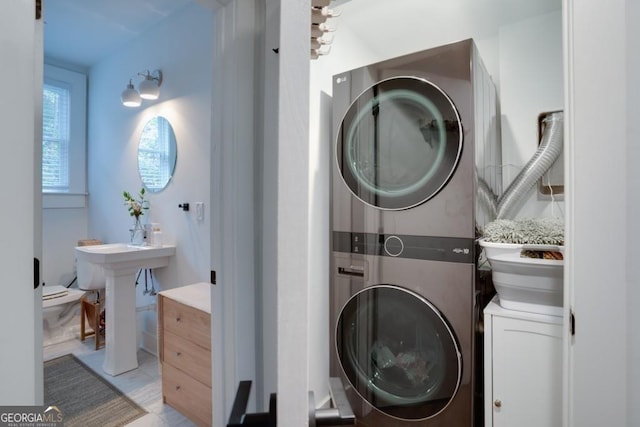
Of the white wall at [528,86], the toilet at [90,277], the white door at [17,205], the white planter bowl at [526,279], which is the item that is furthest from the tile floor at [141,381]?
the white wall at [528,86]

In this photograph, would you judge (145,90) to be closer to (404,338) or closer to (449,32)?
(449,32)

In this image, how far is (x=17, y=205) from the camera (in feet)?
1.93

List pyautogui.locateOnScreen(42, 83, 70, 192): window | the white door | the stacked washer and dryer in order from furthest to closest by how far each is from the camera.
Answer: pyautogui.locateOnScreen(42, 83, 70, 192): window, the stacked washer and dryer, the white door

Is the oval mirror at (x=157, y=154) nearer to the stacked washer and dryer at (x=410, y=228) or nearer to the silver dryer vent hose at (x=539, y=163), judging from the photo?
the stacked washer and dryer at (x=410, y=228)

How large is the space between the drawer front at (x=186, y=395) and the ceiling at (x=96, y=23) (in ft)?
8.21

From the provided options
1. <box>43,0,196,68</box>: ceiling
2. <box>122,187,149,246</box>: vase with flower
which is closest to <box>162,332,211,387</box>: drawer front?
<box>122,187,149,246</box>: vase with flower

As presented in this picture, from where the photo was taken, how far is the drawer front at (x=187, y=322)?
148 cm

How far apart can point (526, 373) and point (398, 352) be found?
50cm

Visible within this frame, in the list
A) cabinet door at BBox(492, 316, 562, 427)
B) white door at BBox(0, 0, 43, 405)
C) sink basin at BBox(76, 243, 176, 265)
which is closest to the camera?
white door at BBox(0, 0, 43, 405)

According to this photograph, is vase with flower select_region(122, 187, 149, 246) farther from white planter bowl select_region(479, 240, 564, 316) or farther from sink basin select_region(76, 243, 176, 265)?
white planter bowl select_region(479, 240, 564, 316)

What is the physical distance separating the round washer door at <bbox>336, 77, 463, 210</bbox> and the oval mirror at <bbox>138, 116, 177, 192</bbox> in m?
1.58

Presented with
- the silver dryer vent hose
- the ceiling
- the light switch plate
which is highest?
the ceiling

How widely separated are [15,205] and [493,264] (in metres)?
1.48

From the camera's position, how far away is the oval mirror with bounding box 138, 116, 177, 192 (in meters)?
2.38
